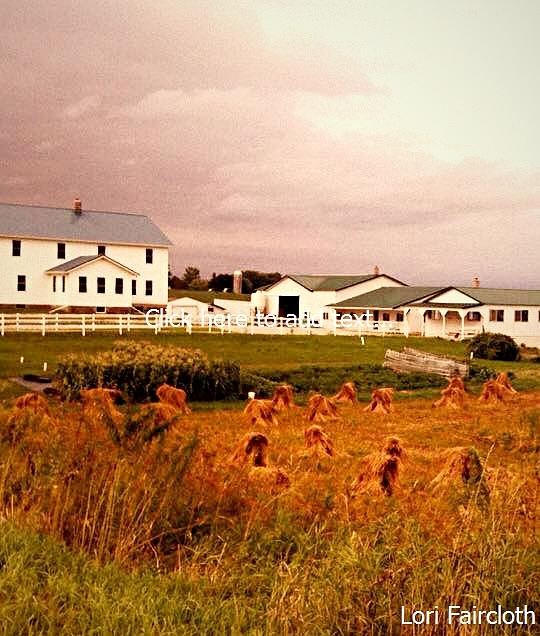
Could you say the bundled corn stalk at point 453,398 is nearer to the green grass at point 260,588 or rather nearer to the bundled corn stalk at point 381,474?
the bundled corn stalk at point 381,474

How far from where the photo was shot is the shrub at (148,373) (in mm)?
17031

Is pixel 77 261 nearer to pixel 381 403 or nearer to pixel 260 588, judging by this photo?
pixel 381 403

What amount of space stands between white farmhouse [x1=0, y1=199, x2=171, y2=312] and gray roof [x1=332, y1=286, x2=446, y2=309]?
1417 centimetres

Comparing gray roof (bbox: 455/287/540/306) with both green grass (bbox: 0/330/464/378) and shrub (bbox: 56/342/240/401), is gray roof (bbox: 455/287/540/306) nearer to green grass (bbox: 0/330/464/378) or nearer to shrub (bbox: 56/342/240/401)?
green grass (bbox: 0/330/464/378)

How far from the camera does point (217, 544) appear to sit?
6.17 meters

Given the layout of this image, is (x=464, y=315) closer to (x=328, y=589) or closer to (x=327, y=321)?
(x=327, y=321)

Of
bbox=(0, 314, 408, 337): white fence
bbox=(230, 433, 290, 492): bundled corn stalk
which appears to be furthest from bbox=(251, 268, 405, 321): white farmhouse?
bbox=(230, 433, 290, 492): bundled corn stalk

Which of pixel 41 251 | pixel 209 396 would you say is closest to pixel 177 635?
pixel 209 396

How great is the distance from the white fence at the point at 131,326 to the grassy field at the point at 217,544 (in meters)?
27.7

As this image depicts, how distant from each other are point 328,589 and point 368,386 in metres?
17.6

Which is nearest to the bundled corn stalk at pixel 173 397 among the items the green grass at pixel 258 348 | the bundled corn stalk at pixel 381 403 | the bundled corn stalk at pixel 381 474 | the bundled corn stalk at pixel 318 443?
the bundled corn stalk at pixel 318 443

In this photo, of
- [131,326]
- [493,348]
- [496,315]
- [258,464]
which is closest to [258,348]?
[131,326]

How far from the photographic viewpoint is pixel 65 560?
5359 mm

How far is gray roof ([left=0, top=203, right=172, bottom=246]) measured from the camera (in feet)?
171
